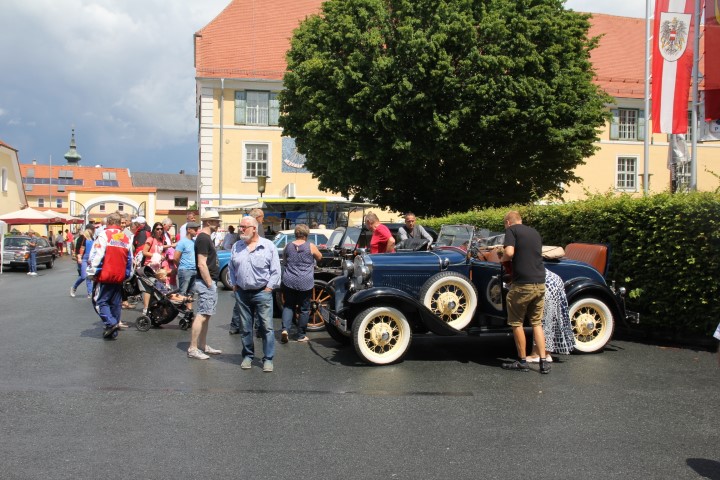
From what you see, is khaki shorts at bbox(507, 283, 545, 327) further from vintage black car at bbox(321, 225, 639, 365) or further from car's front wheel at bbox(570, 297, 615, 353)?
car's front wheel at bbox(570, 297, 615, 353)

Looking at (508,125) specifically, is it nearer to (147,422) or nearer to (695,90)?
(695,90)

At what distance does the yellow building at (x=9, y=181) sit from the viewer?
152 feet

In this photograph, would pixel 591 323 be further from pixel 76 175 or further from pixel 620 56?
pixel 76 175

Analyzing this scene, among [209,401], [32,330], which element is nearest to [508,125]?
[32,330]

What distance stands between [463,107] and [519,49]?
280 centimetres

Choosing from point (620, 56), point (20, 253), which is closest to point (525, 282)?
point (20, 253)

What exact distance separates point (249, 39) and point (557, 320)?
36177mm

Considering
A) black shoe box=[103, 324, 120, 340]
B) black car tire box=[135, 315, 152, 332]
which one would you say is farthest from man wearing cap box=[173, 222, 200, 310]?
black shoe box=[103, 324, 120, 340]

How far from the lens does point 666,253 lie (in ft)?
30.1

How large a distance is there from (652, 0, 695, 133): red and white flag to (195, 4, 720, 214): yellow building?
21.8 metres

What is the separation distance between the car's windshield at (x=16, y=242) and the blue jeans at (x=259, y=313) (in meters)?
24.2

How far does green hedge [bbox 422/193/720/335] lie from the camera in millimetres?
8763

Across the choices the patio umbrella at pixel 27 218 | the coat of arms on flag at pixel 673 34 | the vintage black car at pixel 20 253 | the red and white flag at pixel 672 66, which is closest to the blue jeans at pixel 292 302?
the red and white flag at pixel 672 66

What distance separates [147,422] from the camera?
5.37m
